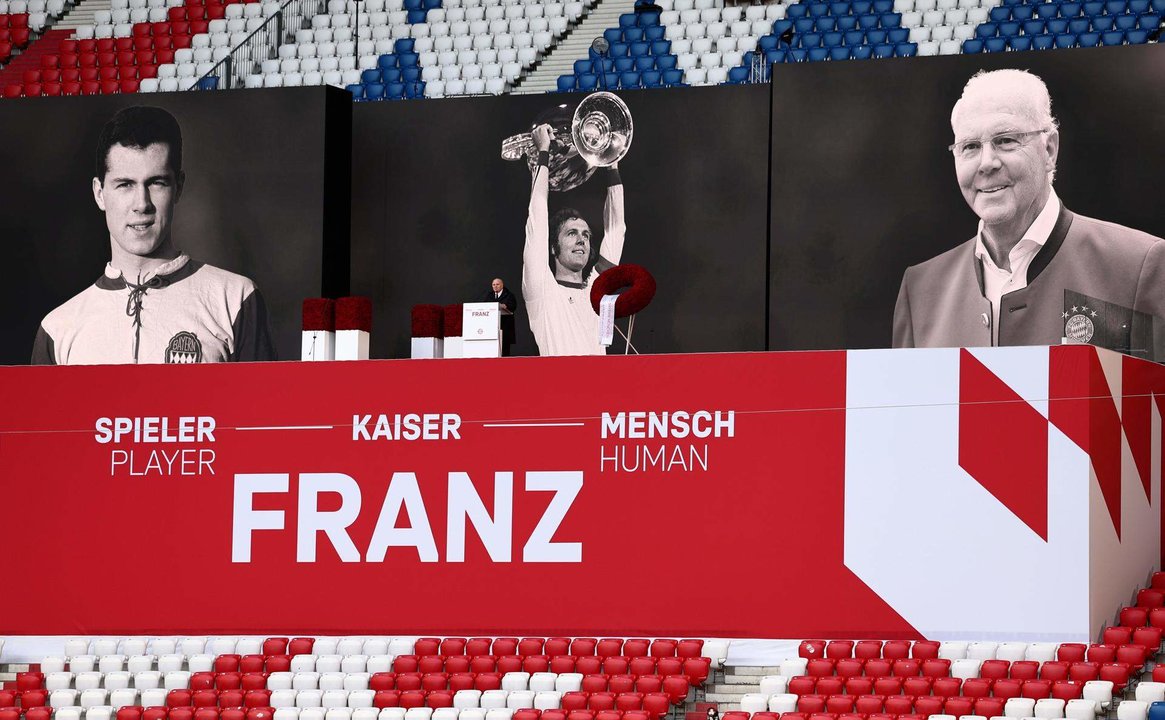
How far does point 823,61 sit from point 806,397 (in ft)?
15.8

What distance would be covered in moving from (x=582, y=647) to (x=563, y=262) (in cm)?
579

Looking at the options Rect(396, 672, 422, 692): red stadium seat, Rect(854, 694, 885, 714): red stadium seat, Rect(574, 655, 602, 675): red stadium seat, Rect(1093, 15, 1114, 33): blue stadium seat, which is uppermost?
Rect(1093, 15, 1114, 33): blue stadium seat

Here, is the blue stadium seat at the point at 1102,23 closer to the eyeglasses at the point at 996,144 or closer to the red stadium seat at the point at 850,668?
the eyeglasses at the point at 996,144

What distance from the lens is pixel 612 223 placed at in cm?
2000

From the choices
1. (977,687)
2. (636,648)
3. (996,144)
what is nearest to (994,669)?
(977,687)

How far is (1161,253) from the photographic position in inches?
706

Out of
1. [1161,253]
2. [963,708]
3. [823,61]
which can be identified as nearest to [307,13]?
[823,61]

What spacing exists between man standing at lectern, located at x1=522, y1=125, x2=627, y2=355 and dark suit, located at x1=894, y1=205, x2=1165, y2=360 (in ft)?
10.8

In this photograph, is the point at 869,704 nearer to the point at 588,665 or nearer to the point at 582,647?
the point at 588,665

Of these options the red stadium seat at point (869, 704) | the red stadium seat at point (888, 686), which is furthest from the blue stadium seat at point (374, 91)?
the red stadium seat at point (869, 704)

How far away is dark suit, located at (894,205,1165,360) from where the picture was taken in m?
18.0

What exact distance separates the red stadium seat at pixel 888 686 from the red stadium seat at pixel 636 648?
2147mm

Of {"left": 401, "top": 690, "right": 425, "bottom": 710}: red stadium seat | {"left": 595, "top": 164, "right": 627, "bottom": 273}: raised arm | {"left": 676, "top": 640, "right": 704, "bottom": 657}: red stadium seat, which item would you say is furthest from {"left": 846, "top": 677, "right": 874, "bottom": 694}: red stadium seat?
{"left": 595, "top": 164, "right": 627, "bottom": 273}: raised arm

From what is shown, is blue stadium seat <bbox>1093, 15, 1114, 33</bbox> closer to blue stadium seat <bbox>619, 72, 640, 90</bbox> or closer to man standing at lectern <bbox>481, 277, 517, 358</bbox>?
blue stadium seat <bbox>619, 72, 640, 90</bbox>
